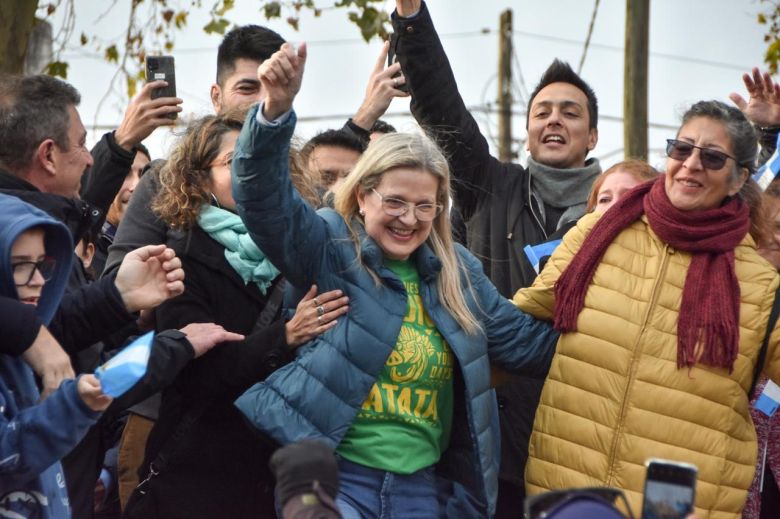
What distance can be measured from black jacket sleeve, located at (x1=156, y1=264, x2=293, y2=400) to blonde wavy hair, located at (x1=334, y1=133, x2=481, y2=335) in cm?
44

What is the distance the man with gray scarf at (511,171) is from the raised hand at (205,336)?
48.8 inches

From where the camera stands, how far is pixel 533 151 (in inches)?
243

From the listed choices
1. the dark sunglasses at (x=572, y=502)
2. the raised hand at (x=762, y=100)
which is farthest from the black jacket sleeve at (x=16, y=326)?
the raised hand at (x=762, y=100)

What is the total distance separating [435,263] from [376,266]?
235 mm

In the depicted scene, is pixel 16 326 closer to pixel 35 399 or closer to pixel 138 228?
pixel 35 399

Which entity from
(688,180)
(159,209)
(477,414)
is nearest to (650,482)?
(477,414)

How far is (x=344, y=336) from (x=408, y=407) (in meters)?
0.32

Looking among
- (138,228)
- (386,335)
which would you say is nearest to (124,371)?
(386,335)

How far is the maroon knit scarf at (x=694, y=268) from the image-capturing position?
4512 mm

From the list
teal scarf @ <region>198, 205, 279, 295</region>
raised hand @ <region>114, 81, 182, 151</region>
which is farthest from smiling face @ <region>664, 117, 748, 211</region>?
raised hand @ <region>114, 81, 182, 151</region>

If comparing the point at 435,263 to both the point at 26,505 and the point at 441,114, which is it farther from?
the point at 26,505

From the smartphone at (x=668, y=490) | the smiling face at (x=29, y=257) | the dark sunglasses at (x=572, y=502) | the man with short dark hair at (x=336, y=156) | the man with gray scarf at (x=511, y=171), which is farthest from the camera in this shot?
the man with short dark hair at (x=336, y=156)

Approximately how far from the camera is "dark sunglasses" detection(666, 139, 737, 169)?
4.71 metres

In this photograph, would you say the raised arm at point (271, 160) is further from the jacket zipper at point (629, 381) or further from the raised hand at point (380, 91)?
the raised hand at point (380, 91)
